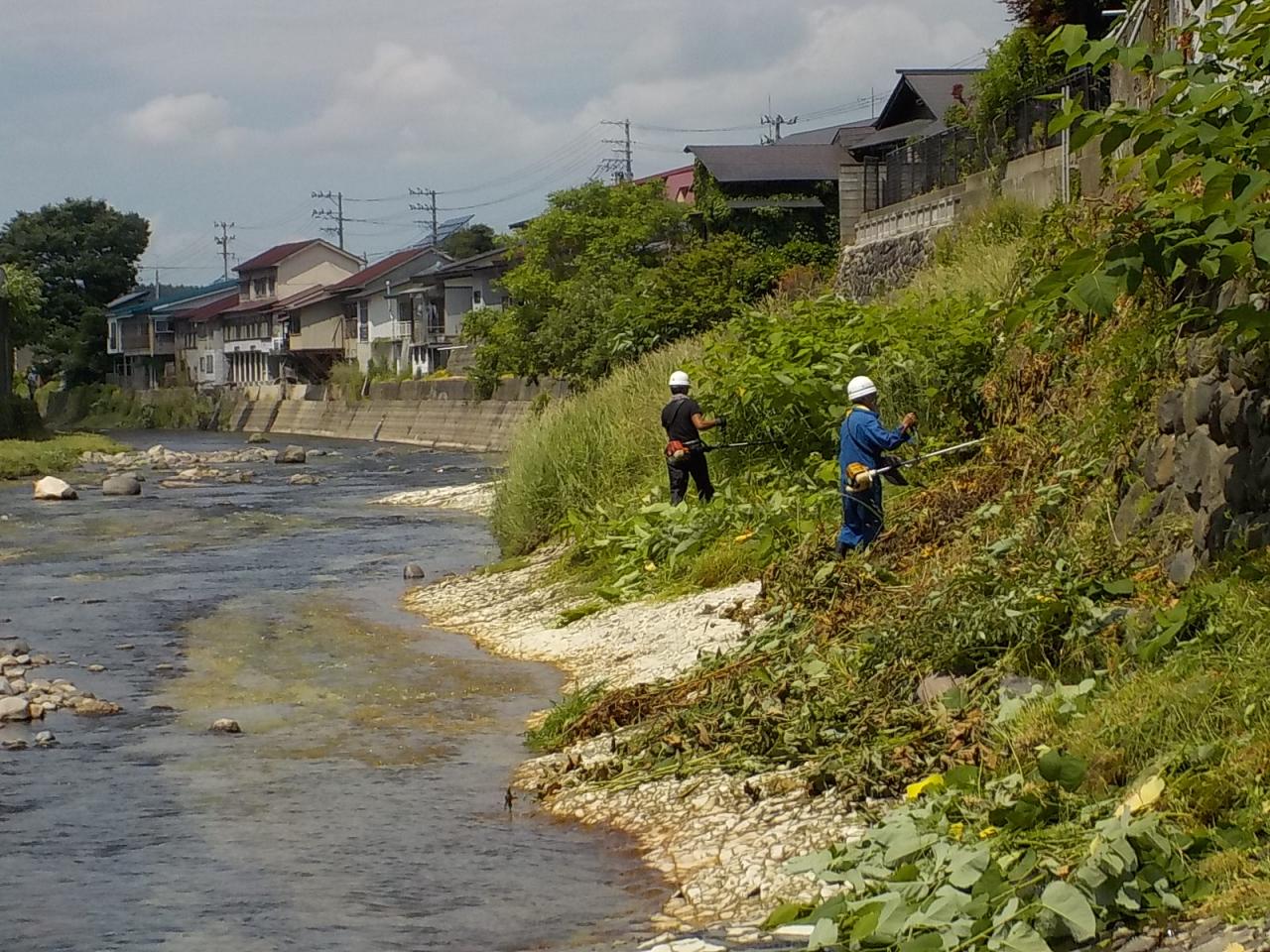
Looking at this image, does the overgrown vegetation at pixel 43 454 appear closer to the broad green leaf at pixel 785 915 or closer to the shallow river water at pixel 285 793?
the shallow river water at pixel 285 793

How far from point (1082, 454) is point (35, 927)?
25.0 ft

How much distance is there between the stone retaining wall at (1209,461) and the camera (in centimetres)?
891

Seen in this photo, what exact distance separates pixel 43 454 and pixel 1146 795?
51.2 meters

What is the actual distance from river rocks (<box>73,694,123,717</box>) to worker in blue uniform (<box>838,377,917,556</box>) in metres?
6.57

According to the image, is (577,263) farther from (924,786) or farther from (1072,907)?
(1072,907)

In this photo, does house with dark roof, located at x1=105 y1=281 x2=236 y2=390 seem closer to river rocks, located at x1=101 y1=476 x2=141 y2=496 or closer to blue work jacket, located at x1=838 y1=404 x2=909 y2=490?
river rocks, located at x1=101 y1=476 x2=141 y2=496

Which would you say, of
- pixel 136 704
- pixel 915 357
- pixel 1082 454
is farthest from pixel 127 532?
pixel 1082 454

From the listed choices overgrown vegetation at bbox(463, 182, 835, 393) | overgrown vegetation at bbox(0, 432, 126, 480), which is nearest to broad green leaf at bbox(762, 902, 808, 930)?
overgrown vegetation at bbox(463, 182, 835, 393)

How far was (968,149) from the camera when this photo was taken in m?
31.5

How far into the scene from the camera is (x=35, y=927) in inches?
353

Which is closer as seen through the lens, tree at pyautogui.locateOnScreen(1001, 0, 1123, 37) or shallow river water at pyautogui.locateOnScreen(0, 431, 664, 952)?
shallow river water at pyautogui.locateOnScreen(0, 431, 664, 952)

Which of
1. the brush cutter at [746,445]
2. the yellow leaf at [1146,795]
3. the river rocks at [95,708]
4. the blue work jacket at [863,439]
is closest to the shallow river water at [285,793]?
the river rocks at [95,708]

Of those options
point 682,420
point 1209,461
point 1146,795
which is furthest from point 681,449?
point 1146,795

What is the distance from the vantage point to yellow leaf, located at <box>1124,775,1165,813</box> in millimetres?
7176
